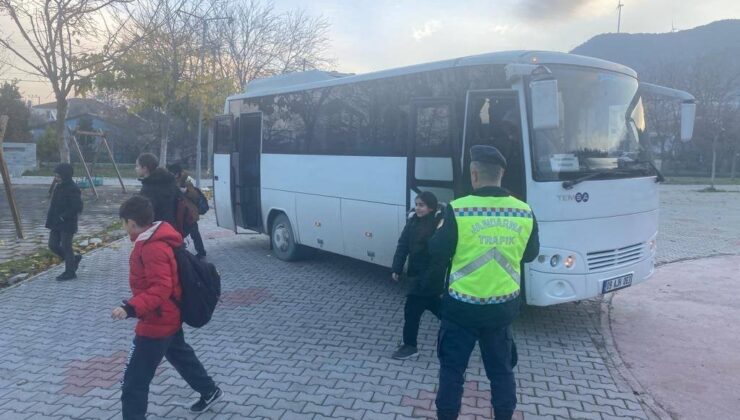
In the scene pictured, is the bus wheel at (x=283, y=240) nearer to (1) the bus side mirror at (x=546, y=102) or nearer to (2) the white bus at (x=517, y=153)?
(2) the white bus at (x=517, y=153)

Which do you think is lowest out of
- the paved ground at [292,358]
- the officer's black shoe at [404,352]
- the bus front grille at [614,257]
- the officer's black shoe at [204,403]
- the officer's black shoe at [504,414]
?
the paved ground at [292,358]

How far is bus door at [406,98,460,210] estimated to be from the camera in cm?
674

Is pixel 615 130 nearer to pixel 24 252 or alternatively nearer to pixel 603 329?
pixel 603 329

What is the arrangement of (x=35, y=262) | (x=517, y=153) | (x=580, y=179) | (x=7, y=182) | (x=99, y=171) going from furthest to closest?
(x=99, y=171) < (x=7, y=182) < (x=35, y=262) < (x=517, y=153) < (x=580, y=179)

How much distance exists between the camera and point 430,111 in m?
7.03

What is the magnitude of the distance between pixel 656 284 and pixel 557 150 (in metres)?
4.21

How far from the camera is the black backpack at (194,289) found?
3947 mm

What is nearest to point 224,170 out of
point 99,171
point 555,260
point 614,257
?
point 555,260

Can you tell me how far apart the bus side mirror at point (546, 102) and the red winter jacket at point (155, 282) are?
3.40 m

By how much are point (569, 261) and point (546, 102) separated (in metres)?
1.74

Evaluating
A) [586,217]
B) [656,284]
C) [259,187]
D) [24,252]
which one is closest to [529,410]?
[586,217]

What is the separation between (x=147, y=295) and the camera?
3748 mm

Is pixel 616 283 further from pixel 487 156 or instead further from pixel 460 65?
pixel 487 156

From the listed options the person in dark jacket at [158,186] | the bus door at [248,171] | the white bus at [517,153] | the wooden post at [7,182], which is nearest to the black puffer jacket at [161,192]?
the person in dark jacket at [158,186]
